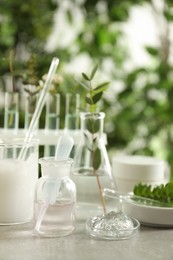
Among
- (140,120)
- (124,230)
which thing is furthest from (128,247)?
(140,120)

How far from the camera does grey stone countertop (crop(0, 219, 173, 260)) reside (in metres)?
0.77

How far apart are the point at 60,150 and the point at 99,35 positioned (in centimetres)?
138

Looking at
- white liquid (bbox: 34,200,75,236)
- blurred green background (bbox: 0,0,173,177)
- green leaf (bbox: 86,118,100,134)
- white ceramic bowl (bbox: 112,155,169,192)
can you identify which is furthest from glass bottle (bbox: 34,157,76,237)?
blurred green background (bbox: 0,0,173,177)

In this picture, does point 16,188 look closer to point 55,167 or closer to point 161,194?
point 55,167

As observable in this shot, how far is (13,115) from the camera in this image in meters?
1.10

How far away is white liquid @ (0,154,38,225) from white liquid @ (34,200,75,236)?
0.18 feet

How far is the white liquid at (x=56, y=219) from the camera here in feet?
2.82

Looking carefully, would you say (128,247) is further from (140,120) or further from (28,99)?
(140,120)

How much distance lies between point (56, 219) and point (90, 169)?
197mm

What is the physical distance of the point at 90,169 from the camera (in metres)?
1.04

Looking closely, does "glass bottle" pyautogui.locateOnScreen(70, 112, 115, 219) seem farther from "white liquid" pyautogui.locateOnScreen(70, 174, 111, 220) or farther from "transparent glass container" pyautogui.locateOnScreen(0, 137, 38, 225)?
"transparent glass container" pyautogui.locateOnScreen(0, 137, 38, 225)

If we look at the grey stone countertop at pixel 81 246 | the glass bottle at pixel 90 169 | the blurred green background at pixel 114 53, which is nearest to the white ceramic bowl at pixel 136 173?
the glass bottle at pixel 90 169

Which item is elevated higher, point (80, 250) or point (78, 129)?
point (78, 129)

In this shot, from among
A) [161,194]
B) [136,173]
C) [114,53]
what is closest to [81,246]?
[161,194]
